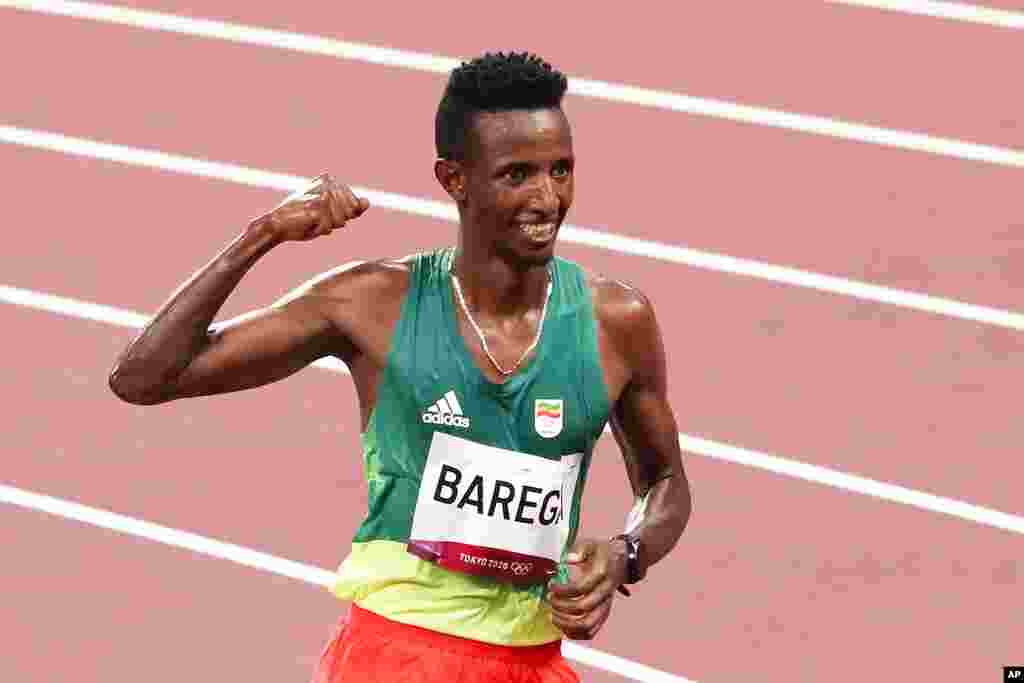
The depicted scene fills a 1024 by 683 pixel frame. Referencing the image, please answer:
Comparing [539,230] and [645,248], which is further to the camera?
[645,248]

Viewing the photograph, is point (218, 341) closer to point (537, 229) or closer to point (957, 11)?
point (537, 229)

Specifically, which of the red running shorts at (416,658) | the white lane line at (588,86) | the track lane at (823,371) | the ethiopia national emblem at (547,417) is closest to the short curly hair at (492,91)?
the ethiopia national emblem at (547,417)

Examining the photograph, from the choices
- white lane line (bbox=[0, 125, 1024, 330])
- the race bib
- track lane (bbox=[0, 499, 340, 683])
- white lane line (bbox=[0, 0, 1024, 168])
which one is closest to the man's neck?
the race bib

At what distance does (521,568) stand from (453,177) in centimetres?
58

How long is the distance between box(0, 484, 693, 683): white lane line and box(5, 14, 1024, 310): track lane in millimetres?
1070

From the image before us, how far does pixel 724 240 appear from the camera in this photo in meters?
5.56

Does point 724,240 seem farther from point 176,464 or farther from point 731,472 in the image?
point 176,464

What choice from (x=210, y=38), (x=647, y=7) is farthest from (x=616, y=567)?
(x=210, y=38)

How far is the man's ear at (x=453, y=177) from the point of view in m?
3.24

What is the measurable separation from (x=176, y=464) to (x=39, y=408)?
0.48m

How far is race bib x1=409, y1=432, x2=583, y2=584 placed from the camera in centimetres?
322

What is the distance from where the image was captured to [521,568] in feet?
10.6

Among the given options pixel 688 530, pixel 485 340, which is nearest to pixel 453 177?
pixel 485 340

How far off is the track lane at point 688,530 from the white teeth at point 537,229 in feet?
6.57
